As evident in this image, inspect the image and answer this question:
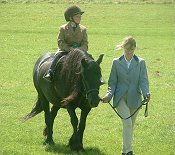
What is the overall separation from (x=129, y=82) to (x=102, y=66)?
44.7ft

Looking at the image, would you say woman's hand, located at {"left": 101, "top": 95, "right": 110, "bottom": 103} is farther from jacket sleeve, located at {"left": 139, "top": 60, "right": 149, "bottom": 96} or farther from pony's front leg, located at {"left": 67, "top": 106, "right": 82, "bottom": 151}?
pony's front leg, located at {"left": 67, "top": 106, "right": 82, "bottom": 151}

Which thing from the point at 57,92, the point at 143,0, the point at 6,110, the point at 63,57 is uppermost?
the point at 63,57

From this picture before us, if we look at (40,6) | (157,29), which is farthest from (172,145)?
(40,6)

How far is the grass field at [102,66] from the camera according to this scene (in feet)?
33.5

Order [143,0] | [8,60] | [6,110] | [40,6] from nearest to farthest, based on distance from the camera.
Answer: [6,110], [8,60], [40,6], [143,0]

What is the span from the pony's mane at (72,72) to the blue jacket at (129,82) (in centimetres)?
64

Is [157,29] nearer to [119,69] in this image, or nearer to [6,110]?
[6,110]

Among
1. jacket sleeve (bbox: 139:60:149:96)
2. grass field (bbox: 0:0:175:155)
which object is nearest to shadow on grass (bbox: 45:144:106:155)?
grass field (bbox: 0:0:175:155)

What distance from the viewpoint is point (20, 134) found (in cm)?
1077

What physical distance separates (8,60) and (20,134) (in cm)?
1324

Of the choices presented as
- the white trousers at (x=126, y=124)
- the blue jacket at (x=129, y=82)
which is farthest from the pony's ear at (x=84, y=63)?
the white trousers at (x=126, y=124)

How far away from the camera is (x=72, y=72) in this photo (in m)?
8.95

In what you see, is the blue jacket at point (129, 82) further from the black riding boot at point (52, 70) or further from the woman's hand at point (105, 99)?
the black riding boot at point (52, 70)

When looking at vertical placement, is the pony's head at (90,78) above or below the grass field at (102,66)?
above
